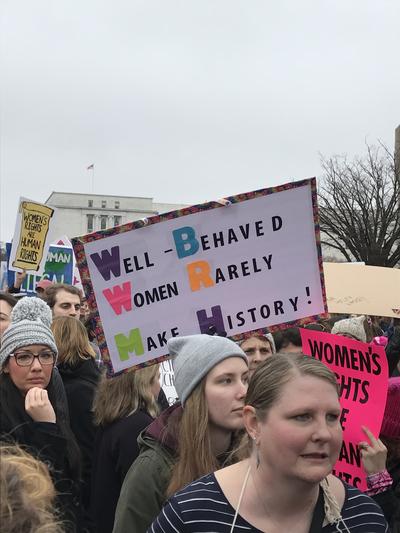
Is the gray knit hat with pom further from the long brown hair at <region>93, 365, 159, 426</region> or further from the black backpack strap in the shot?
the black backpack strap

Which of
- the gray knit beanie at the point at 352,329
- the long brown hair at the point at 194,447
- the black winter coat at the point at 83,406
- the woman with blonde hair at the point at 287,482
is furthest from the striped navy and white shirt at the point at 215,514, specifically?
the gray knit beanie at the point at 352,329

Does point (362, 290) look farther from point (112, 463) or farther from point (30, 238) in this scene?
point (112, 463)

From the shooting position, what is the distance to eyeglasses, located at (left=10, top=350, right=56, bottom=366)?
373 centimetres

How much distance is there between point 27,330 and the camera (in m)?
3.83

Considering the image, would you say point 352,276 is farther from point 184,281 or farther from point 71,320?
point 184,281

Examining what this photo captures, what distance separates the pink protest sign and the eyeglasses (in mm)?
1531

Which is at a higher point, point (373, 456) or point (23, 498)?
point (23, 498)

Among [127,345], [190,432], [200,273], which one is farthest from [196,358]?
[200,273]

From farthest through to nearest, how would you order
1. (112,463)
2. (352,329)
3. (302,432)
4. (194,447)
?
(352,329)
(112,463)
(194,447)
(302,432)

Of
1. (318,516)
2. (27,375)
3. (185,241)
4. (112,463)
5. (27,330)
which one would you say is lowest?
(112,463)

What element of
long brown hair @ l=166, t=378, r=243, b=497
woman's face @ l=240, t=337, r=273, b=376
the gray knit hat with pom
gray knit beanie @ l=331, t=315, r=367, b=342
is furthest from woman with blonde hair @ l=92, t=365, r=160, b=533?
gray knit beanie @ l=331, t=315, r=367, b=342

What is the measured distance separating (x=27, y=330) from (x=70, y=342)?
34.8 inches

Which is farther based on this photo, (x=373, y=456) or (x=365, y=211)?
(x=365, y=211)

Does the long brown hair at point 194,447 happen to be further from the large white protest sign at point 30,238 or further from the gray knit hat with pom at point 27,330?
the large white protest sign at point 30,238
